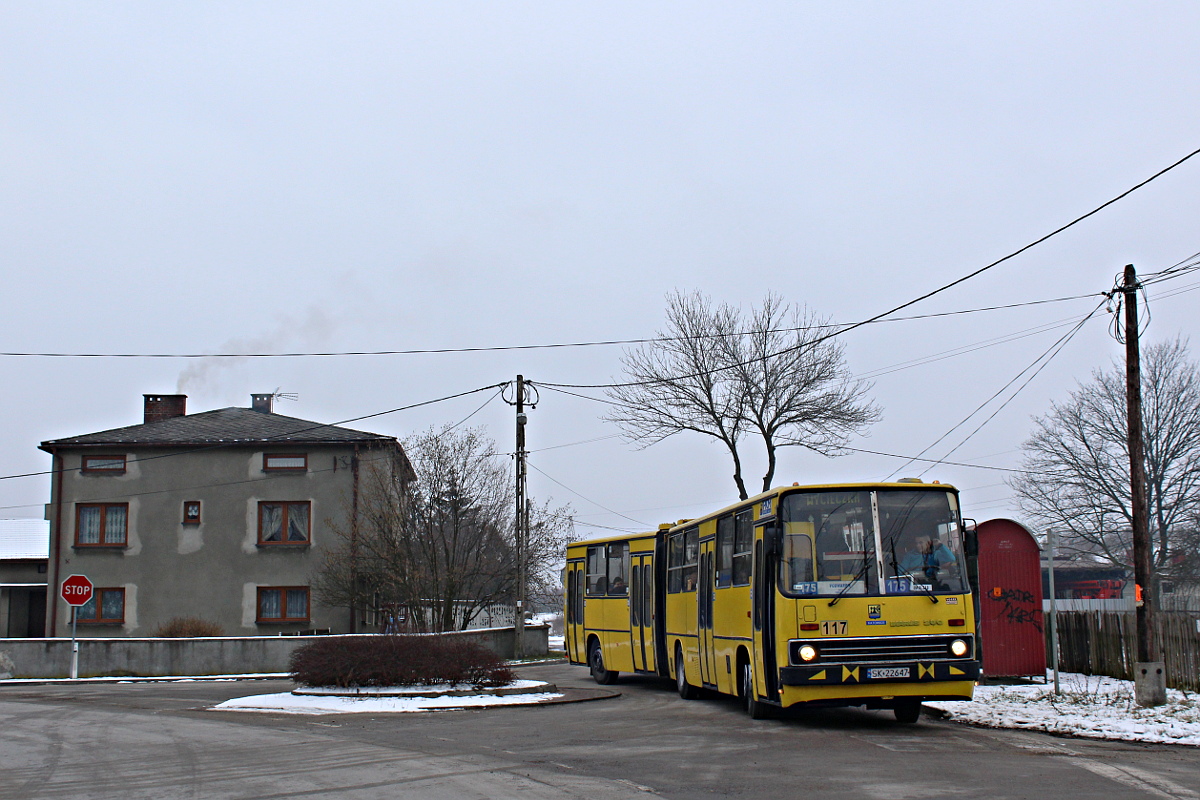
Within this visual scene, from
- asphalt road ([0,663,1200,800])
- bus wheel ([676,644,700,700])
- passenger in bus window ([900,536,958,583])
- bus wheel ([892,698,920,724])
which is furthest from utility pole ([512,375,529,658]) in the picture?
passenger in bus window ([900,536,958,583])

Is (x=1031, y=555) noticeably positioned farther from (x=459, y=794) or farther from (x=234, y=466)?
(x=234, y=466)

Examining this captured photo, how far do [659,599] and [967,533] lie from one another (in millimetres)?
8005

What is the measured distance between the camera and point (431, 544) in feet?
118

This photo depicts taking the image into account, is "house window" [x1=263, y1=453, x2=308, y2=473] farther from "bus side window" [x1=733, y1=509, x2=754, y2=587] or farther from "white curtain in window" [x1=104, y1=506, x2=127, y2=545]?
"bus side window" [x1=733, y1=509, x2=754, y2=587]

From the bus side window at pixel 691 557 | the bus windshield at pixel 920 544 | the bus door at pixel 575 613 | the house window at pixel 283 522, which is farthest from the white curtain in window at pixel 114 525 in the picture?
the bus windshield at pixel 920 544

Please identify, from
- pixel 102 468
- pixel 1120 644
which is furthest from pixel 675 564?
pixel 102 468

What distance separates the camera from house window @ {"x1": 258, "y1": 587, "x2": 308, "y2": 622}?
38.8 m

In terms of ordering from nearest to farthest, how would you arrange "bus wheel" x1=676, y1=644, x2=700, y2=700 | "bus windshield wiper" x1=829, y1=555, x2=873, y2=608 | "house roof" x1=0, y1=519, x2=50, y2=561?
"bus windshield wiper" x1=829, y1=555, x2=873, y2=608
"bus wheel" x1=676, y1=644, x2=700, y2=700
"house roof" x1=0, y1=519, x2=50, y2=561

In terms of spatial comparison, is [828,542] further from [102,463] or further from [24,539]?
[24,539]

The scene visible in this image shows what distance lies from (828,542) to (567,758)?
4.39m

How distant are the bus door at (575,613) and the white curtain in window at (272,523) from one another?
1631cm

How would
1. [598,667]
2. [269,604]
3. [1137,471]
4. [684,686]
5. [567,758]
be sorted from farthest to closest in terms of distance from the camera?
[269,604], [598,667], [684,686], [1137,471], [567,758]

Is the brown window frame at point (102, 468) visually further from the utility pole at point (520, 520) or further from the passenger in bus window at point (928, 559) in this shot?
the passenger in bus window at point (928, 559)

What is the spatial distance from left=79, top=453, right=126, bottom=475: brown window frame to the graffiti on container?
30152 millimetres
